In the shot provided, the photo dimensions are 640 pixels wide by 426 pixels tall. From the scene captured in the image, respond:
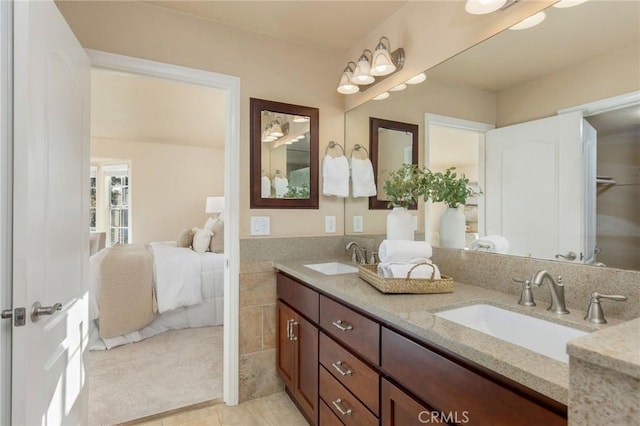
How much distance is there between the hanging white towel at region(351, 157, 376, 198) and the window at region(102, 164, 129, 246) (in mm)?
4877

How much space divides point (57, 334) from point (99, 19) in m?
1.56

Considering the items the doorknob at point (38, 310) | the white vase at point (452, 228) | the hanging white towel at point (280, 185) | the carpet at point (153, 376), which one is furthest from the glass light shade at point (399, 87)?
the carpet at point (153, 376)

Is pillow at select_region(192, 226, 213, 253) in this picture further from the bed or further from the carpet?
the carpet

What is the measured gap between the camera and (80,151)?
4.92 ft

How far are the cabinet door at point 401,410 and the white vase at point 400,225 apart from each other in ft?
2.98

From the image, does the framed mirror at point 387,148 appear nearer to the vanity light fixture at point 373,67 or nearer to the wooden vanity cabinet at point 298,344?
the vanity light fixture at point 373,67

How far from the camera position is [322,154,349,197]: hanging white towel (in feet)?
7.47

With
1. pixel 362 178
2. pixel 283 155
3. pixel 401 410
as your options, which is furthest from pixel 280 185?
Answer: pixel 401 410

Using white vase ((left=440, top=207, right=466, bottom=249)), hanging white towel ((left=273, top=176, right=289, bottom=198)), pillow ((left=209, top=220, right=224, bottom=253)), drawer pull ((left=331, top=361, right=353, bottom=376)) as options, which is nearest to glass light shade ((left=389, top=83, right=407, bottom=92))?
white vase ((left=440, top=207, right=466, bottom=249))

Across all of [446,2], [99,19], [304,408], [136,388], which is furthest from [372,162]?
[136,388]

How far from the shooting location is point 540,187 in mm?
1278

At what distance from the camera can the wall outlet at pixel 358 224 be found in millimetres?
2297

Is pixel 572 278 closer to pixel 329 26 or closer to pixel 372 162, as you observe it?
pixel 372 162

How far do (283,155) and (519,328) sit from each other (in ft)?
5.28
